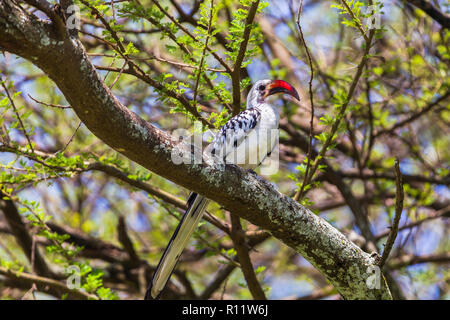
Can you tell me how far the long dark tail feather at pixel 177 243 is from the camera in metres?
3.34

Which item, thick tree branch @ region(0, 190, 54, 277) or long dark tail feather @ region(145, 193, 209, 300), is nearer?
long dark tail feather @ region(145, 193, 209, 300)

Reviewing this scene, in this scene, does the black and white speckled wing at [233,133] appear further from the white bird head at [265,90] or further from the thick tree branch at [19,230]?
the thick tree branch at [19,230]

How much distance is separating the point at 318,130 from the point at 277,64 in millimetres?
876

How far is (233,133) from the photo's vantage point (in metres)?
3.75

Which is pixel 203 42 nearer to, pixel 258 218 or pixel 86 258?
pixel 258 218

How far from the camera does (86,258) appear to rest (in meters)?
5.64

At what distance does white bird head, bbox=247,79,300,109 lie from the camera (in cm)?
427

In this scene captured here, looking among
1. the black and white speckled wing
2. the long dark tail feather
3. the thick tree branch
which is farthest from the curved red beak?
the thick tree branch

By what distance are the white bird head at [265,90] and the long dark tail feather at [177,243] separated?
47.8 inches

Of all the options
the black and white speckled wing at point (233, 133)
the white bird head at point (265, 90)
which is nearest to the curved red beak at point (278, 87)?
the white bird head at point (265, 90)

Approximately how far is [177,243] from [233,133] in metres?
0.89

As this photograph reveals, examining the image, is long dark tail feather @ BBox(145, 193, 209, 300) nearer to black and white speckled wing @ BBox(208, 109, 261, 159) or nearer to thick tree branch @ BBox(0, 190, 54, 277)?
black and white speckled wing @ BBox(208, 109, 261, 159)

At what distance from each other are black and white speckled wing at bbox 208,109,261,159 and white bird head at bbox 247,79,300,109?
40 cm
